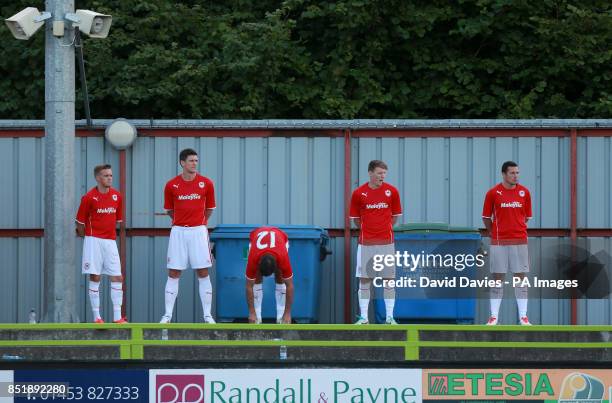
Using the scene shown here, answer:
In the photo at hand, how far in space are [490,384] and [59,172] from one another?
17.2 feet

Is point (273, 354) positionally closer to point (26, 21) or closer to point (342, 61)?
point (26, 21)

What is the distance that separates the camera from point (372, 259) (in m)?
11.7

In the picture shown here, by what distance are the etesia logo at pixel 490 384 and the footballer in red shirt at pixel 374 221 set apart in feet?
14.5

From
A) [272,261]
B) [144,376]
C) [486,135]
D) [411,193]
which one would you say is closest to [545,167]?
[486,135]

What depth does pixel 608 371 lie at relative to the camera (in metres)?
7.17

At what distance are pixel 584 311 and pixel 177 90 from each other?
6774 mm

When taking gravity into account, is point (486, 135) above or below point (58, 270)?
above

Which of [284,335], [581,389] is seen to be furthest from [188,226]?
[581,389]

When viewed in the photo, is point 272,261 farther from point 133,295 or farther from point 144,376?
point 144,376

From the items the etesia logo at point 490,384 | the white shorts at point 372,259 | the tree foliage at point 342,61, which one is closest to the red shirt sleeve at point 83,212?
the white shorts at point 372,259

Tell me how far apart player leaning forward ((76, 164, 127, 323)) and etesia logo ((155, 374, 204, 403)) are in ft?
15.3

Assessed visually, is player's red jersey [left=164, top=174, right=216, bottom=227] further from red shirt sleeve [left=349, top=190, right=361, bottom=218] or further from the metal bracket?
the metal bracket

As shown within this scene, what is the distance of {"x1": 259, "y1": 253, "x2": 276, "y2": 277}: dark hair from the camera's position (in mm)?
11047

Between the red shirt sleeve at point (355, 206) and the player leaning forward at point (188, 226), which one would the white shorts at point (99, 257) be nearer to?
the player leaning forward at point (188, 226)
